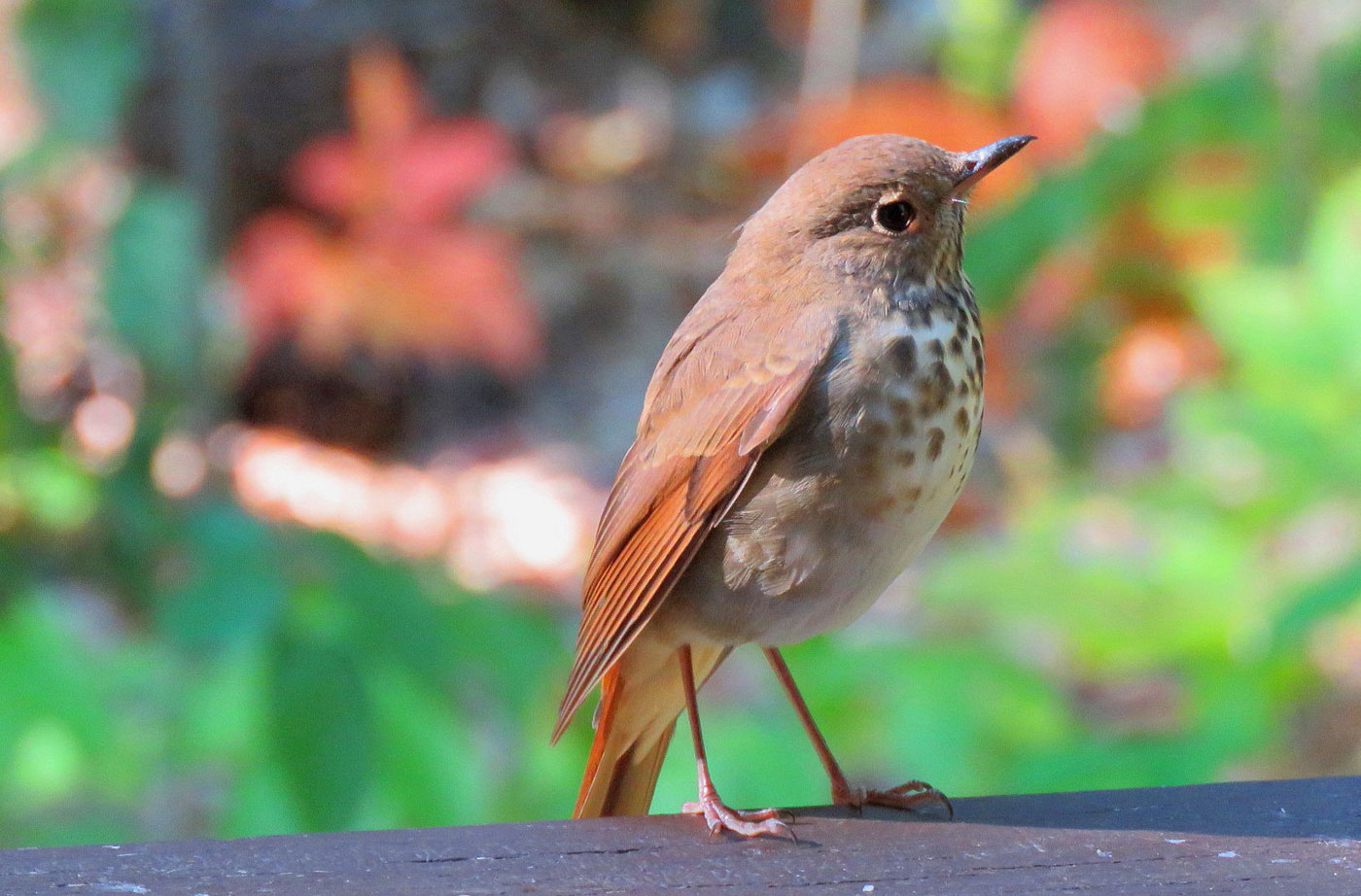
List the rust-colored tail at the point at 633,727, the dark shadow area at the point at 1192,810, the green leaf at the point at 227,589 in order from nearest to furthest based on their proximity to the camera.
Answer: the dark shadow area at the point at 1192,810 < the rust-colored tail at the point at 633,727 < the green leaf at the point at 227,589

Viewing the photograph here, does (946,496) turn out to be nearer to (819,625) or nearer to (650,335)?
(819,625)

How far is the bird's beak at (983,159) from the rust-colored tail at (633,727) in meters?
0.76

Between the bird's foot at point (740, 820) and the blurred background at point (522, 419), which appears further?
the blurred background at point (522, 419)

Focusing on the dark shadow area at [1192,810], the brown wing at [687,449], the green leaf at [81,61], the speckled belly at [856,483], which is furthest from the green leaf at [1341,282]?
the green leaf at [81,61]

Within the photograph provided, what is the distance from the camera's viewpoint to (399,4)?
8.12m

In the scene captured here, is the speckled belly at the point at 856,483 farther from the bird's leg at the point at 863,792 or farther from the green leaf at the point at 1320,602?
the green leaf at the point at 1320,602

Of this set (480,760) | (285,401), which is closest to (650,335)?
(285,401)

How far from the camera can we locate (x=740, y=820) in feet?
6.36

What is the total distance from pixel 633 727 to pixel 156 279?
2.17 metres

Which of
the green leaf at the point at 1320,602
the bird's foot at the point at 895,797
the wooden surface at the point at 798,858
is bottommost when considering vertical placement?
the wooden surface at the point at 798,858

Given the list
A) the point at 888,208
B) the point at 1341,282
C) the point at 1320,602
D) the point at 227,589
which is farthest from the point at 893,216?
the point at 1341,282

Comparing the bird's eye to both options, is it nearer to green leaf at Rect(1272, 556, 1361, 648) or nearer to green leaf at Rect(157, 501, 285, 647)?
green leaf at Rect(1272, 556, 1361, 648)

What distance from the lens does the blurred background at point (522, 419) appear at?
285cm

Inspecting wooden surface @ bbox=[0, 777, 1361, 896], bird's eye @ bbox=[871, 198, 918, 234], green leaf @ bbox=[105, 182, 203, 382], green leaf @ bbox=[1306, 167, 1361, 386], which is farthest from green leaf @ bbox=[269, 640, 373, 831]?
green leaf @ bbox=[1306, 167, 1361, 386]
